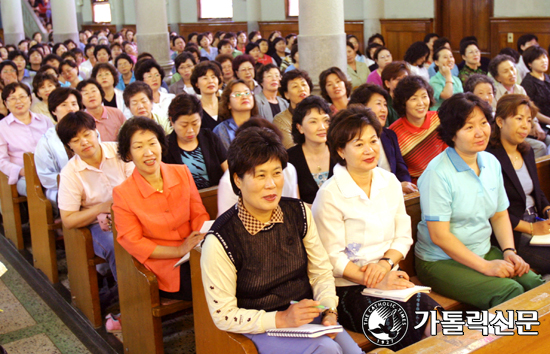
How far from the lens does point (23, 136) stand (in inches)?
188

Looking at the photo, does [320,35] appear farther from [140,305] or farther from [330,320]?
[330,320]

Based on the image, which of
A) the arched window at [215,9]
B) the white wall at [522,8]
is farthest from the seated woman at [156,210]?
the arched window at [215,9]

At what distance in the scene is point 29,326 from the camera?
3430 mm

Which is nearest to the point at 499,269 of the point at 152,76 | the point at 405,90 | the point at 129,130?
the point at 405,90

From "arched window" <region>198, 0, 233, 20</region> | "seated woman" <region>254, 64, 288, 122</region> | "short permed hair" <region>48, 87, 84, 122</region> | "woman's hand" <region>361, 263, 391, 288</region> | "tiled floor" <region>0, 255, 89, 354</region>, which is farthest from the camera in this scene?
"arched window" <region>198, 0, 233, 20</region>

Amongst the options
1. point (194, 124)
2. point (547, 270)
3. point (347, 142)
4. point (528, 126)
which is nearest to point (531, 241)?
point (547, 270)

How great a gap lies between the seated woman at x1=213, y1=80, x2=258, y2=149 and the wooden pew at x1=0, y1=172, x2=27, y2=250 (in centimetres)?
162

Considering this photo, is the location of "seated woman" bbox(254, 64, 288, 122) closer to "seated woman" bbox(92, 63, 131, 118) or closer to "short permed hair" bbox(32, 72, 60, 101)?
"seated woman" bbox(92, 63, 131, 118)

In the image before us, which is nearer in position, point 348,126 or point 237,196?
point 348,126

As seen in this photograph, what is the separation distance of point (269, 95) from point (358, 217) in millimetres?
2923

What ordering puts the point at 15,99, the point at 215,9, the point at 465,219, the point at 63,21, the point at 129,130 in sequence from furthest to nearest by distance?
the point at 215,9 → the point at 63,21 → the point at 15,99 → the point at 129,130 → the point at 465,219

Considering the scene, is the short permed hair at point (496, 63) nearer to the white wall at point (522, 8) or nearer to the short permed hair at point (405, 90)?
the short permed hair at point (405, 90)

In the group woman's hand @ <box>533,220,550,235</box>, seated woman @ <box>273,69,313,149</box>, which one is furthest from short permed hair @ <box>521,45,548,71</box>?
woman's hand @ <box>533,220,550,235</box>

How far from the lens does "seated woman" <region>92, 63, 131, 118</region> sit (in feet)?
18.5
